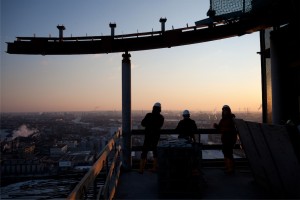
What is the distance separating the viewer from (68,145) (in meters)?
46.5

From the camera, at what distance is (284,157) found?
14.0 feet

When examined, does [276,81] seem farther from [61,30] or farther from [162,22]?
[61,30]

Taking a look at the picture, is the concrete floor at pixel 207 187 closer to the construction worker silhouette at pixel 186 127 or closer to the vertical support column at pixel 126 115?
the vertical support column at pixel 126 115

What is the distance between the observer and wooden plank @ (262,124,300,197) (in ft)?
13.2

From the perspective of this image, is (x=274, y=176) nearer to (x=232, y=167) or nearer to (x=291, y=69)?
(x=232, y=167)

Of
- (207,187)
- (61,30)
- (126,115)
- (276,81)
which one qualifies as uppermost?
(61,30)

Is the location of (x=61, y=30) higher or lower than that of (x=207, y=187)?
higher

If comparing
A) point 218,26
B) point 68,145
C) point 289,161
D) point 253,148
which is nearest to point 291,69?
point 218,26

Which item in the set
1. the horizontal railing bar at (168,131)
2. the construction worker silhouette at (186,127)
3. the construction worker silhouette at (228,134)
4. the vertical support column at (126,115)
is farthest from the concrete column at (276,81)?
the vertical support column at (126,115)

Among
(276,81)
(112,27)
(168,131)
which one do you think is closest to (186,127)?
(168,131)

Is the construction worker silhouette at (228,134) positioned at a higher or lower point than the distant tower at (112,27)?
lower

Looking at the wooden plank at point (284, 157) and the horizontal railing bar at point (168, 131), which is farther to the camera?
the horizontal railing bar at point (168, 131)

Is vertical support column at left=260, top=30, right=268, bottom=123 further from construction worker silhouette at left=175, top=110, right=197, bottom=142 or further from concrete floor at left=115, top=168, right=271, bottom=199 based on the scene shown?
construction worker silhouette at left=175, top=110, right=197, bottom=142

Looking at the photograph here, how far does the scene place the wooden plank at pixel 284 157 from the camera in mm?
4017
